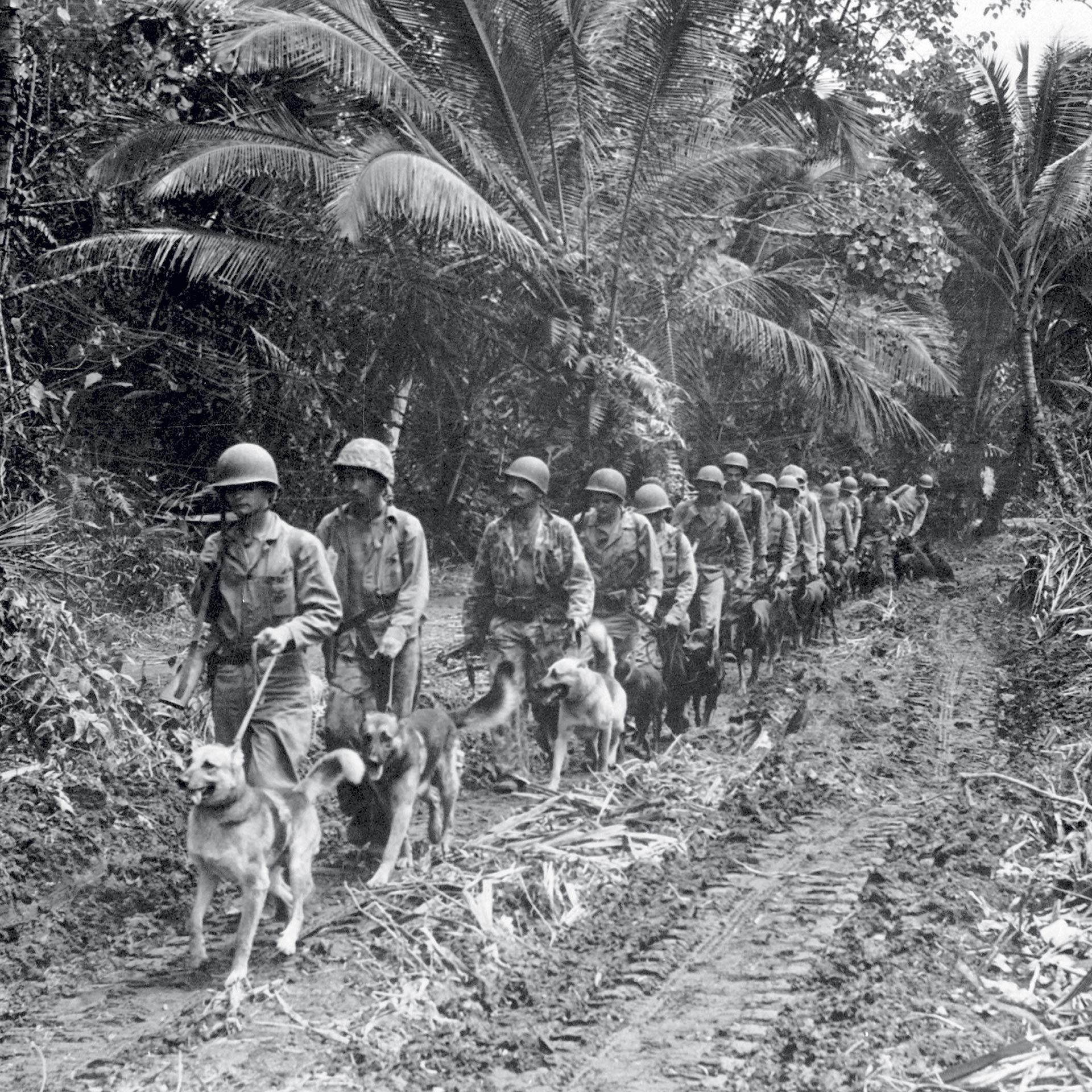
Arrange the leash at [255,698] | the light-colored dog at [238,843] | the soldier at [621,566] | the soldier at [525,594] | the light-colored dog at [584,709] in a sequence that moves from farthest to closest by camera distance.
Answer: the soldier at [621,566] → the soldier at [525,594] → the light-colored dog at [584,709] → the leash at [255,698] → the light-colored dog at [238,843]

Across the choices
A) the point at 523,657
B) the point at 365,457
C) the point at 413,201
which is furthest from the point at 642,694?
the point at 413,201

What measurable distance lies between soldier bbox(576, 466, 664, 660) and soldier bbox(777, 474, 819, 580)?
16.6ft

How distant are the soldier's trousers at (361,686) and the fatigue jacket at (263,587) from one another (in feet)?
2.72

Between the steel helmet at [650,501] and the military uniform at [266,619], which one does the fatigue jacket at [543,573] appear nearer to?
the steel helmet at [650,501]

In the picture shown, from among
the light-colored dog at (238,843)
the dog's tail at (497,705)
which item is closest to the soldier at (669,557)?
the dog's tail at (497,705)

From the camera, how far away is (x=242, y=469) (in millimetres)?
6520

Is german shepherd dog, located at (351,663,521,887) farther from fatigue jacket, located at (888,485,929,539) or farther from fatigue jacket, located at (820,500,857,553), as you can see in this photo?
fatigue jacket, located at (888,485,929,539)

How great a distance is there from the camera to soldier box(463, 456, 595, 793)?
945cm

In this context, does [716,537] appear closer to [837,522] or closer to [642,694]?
[642,694]

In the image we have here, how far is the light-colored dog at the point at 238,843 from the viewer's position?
18.4 ft

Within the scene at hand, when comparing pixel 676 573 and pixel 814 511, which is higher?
pixel 676 573

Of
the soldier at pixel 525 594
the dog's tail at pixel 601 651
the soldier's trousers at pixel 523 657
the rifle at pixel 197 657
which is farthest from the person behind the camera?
the dog's tail at pixel 601 651

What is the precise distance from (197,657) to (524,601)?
11.2ft

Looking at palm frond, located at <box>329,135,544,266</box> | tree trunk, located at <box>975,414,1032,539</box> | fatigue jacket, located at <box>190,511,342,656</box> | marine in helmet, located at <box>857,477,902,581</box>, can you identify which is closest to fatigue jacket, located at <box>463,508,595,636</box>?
palm frond, located at <box>329,135,544,266</box>
